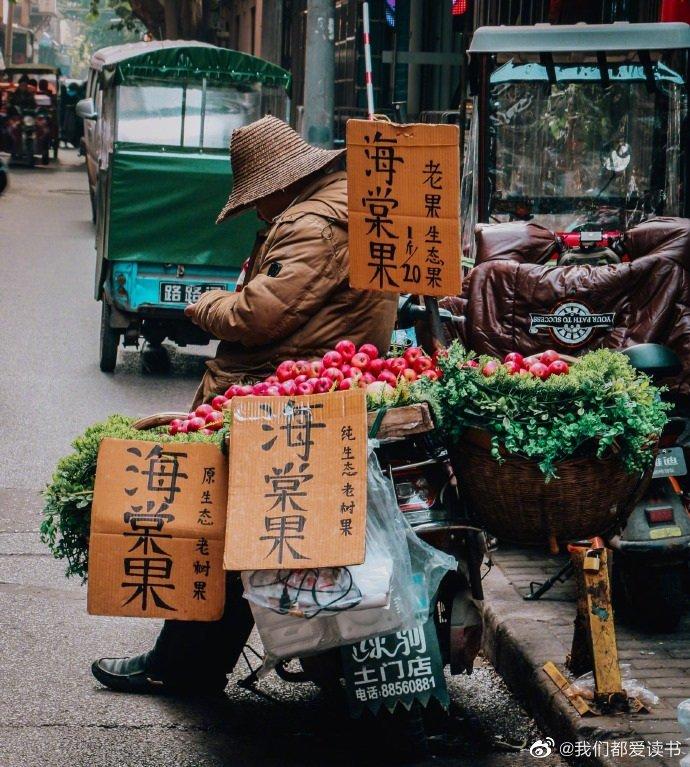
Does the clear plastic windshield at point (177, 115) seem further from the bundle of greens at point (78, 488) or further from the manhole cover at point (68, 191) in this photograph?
the manhole cover at point (68, 191)

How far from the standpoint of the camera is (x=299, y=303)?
14.4ft

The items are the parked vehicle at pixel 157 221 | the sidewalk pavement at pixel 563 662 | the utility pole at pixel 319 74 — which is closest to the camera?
the sidewalk pavement at pixel 563 662

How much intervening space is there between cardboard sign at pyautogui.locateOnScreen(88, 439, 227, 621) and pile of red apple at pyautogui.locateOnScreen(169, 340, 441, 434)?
8.2 inches

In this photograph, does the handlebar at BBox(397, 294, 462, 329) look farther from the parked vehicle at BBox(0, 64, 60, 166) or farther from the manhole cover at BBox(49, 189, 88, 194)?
the parked vehicle at BBox(0, 64, 60, 166)

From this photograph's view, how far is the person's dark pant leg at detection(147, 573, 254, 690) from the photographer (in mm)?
4434

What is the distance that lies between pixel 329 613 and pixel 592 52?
6193 mm

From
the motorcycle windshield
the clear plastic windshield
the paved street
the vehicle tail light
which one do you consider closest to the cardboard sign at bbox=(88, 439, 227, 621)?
the paved street

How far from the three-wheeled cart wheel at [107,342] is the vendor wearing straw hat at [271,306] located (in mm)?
6179

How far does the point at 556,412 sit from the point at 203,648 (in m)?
1.51

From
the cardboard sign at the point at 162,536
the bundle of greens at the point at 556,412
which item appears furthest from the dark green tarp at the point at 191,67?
the cardboard sign at the point at 162,536

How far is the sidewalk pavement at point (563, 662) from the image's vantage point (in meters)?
3.99

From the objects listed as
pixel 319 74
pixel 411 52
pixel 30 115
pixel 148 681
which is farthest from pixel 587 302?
pixel 30 115

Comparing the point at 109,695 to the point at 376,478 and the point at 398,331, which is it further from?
the point at 398,331

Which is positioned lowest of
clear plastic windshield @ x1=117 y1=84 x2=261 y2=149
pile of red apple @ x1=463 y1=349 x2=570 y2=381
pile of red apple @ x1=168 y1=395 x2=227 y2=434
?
pile of red apple @ x1=168 y1=395 x2=227 y2=434
